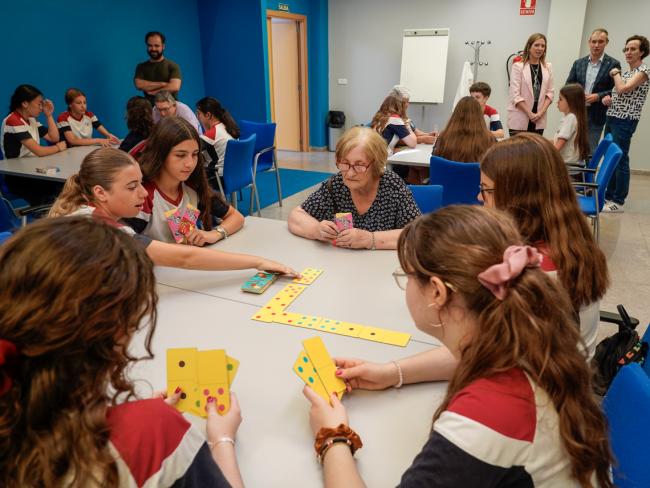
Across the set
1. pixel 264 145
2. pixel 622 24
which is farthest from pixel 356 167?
pixel 622 24

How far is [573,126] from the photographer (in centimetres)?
400

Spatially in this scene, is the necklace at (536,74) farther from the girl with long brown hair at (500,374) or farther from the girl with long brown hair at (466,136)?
the girl with long brown hair at (500,374)

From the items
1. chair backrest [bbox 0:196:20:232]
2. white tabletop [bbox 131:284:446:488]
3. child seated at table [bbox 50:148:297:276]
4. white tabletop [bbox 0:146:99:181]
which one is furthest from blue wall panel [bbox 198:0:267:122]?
white tabletop [bbox 131:284:446:488]

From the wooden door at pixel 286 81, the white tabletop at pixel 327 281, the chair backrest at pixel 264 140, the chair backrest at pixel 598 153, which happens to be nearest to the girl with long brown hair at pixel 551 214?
the white tabletop at pixel 327 281

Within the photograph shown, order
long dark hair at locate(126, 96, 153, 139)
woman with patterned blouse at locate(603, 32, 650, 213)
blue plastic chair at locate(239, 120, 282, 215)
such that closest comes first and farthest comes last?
long dark hair at locate(126, 96, 153, 139)
woman with patterned blouse at locate(603, 32, 650, 213)
blue plastic chair at locate(239, 120, 282, 215)

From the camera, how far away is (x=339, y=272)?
183 centimetres

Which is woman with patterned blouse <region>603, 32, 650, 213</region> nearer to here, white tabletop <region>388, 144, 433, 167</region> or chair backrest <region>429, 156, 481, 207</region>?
white tabletop <region>388, 144, 433, 167</region>

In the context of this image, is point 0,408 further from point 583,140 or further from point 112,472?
point 583,140

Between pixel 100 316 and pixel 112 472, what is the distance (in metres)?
0.22

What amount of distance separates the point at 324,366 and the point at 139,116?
3594 mm

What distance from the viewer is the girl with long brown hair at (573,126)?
3.94 m

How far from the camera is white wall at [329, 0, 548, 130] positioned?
686 centimetres

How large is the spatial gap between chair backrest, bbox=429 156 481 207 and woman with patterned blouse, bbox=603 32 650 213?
9.05 feet

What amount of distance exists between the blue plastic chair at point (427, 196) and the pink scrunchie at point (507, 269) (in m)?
1.72
